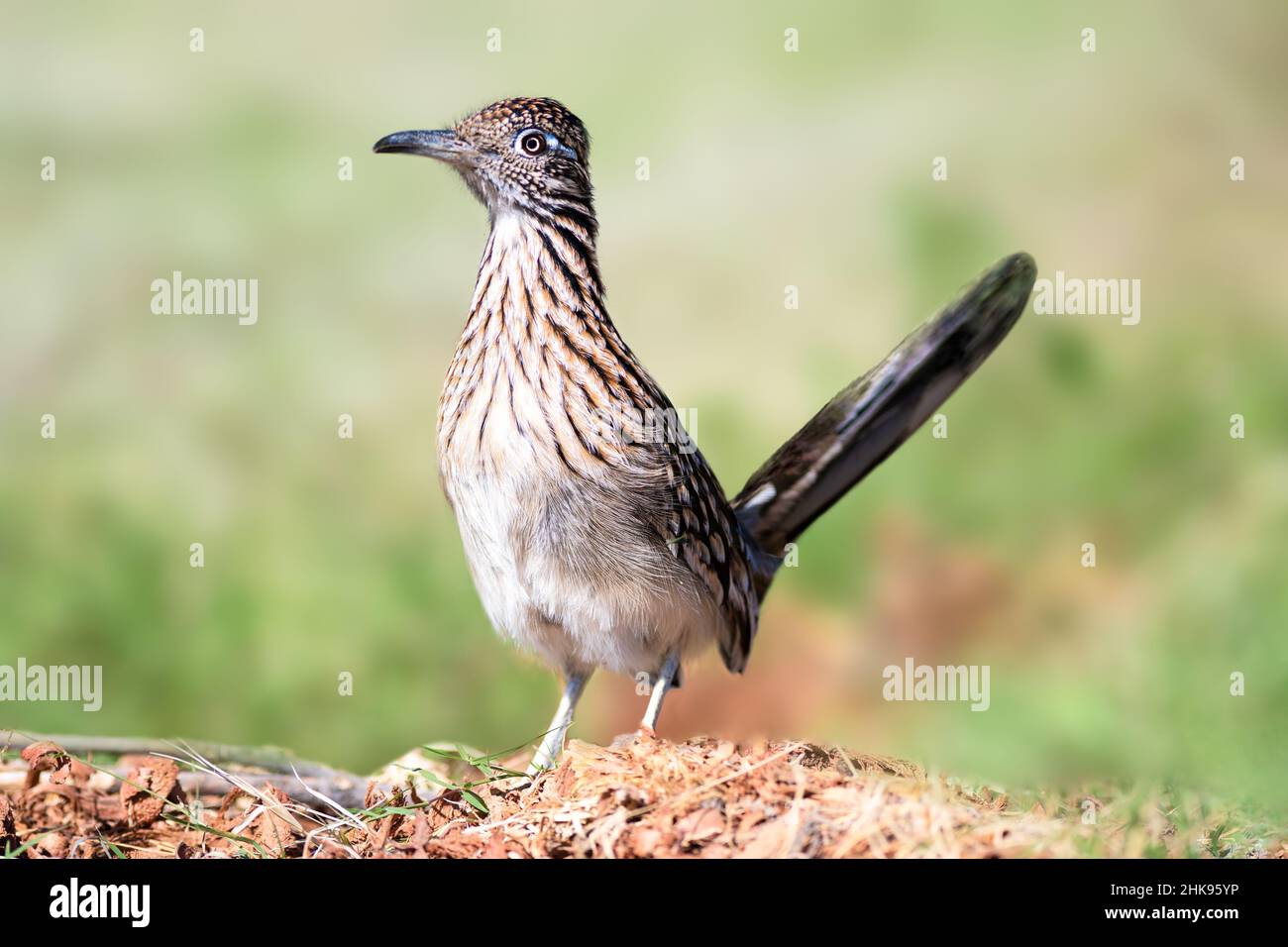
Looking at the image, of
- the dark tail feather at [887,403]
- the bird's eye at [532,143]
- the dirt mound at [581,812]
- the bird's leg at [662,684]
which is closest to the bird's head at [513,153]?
the bird's eye at [532,143]

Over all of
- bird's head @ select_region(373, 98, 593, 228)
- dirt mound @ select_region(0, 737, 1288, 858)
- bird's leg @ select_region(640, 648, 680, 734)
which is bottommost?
dirt mound @ select_region(0, 737, 1288, 858)

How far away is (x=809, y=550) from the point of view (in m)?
9.02

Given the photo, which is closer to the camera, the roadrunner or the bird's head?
the roadrunner

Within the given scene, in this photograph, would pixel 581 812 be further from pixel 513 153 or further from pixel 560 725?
pixel 513 153

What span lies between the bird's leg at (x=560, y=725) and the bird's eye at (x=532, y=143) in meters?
2.24

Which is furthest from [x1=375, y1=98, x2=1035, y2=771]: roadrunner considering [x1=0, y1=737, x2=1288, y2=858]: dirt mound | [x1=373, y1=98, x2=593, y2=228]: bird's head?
[x1=0, y1=737, x2=1288, y2=858]: dirt mound

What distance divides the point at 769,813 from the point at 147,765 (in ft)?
8.38

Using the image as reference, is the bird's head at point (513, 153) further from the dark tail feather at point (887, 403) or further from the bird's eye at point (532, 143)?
the dark tail feather at point (887, 403)

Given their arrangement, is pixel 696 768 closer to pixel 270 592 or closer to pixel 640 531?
pixel 640 531

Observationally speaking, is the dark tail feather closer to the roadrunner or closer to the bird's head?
the roadrunner

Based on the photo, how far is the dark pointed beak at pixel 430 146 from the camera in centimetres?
473

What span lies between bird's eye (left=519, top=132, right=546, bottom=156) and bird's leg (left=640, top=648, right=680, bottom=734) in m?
2.14

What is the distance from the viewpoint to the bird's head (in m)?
4.70

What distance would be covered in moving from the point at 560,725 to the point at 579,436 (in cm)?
133
